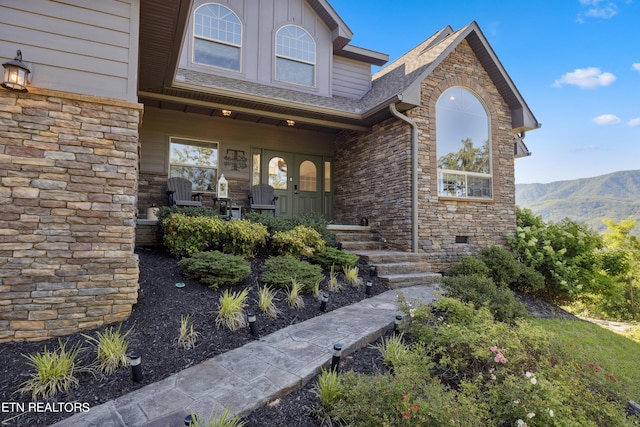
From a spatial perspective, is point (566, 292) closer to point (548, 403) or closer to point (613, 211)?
point (548, 403)

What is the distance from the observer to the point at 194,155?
7.57m

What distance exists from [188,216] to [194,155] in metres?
3.07

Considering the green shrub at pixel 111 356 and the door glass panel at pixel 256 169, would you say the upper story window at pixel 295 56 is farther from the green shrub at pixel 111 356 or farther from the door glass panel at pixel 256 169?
the green shrub at pixel 111 356

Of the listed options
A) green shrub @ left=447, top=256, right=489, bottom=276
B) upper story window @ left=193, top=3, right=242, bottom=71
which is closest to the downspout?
green shrub @ left=447, top=256, right=489, bottom=276

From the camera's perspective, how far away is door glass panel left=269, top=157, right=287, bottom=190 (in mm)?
8348

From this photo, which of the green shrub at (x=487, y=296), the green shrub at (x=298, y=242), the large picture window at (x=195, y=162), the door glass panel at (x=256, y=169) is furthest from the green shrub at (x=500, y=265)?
the large picture window at (x=195, y=162)

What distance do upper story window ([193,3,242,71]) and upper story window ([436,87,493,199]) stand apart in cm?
488

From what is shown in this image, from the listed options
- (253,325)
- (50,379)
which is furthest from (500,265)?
(50,379)

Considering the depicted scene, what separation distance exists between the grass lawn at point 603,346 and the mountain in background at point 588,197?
98.7ft

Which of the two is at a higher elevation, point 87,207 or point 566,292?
point 87,207

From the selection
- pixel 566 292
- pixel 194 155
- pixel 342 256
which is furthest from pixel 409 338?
pixel 194 155

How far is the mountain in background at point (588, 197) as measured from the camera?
3338 cm

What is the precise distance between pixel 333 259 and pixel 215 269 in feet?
6.74

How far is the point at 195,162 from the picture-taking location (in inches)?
298
